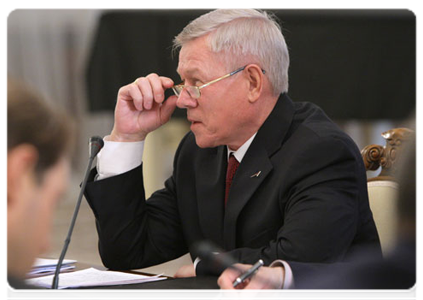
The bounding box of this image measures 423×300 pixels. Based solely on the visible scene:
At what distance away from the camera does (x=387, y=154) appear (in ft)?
7.22

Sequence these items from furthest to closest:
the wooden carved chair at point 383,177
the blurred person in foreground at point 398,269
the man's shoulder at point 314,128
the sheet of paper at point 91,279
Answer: the wooden carved chair at point 383,177 → the man's shoulder at point 314,128 → the sheet of paper at point 91,279 → the blurred person in foreground at point 398,269

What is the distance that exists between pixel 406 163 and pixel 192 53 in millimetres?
1329

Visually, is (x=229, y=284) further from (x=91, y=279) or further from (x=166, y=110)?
(x=166, y=110)

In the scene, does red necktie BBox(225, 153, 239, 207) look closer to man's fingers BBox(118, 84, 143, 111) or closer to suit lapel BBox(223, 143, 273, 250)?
suit lapel BBox(223, 143, 273, 250)

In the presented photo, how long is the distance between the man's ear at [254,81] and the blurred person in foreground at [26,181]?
44.9 inches

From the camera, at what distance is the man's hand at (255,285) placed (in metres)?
1.32

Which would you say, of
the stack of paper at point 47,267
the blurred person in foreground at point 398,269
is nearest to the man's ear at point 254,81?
the stack of paper at point 47,267

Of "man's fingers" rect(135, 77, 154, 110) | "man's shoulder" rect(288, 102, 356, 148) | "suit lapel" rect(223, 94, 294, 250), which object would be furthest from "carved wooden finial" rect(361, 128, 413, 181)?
"man's fingers" rect(135, 77, 154, 110)

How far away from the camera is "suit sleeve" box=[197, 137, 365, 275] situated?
1716 mm

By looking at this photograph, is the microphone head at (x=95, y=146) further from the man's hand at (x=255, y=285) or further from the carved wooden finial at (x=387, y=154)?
the carved wooden finial at (x=387, y=154)

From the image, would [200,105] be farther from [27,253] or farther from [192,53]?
[27,253]

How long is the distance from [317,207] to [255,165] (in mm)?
274
